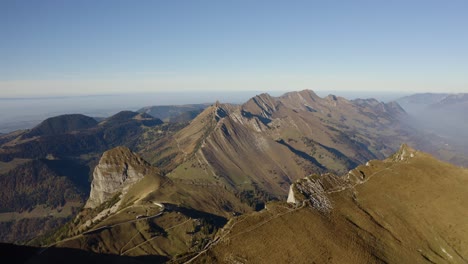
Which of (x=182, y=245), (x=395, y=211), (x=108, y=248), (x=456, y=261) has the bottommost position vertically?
(x=182, y=245)

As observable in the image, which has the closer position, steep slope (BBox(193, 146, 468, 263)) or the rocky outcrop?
steep slope (BBox(193, 146, 468, 263))

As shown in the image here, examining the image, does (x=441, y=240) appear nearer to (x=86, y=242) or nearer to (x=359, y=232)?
(x=359, y=232)

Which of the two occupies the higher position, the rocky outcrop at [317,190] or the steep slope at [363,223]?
the rocky outcrop at [317,190]

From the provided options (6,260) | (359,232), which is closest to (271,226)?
(359,232)

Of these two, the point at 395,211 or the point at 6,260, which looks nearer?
the point at 6,260

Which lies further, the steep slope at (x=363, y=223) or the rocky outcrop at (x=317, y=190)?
the rocky outcrop at (x=317, y=190)

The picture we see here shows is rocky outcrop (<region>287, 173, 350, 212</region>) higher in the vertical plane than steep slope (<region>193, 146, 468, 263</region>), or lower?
higher

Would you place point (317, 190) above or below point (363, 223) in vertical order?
above

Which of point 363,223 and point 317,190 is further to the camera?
point 317,190
